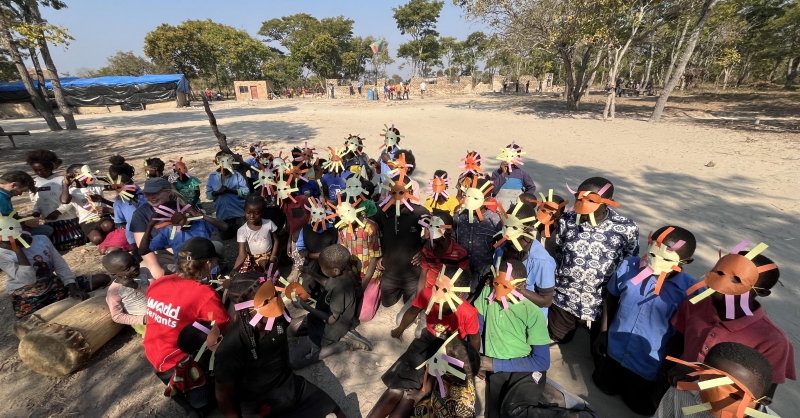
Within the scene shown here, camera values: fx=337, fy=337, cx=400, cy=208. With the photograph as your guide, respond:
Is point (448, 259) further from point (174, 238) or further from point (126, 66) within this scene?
point (126, 66)

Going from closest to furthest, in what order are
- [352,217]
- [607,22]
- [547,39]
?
[352,217], [607,22], [547,39]

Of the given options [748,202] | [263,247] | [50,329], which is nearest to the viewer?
[50,329]

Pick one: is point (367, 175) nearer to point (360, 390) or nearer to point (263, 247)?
point (263, 247)

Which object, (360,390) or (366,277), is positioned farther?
(366,277)

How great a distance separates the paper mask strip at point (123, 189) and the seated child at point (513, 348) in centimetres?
449

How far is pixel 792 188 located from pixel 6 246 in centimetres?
1228

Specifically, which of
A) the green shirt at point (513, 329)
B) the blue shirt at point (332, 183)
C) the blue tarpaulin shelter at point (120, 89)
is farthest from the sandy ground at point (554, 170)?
the blue tarpaulin shelter at point (120, 89)

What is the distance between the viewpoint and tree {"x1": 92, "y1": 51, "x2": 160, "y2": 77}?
49.2m

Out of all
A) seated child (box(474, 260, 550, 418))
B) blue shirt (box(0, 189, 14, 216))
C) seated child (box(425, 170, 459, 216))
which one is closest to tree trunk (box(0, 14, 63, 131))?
blue shirt (box(0, 189, 14, 216))

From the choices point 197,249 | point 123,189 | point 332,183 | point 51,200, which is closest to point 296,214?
point 332,183

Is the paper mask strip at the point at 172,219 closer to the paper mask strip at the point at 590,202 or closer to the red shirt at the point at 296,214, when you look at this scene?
the red shirt at the point at 296,214

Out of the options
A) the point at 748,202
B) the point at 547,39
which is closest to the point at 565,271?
the point at 748,202

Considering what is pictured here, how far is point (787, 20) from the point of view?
81.0 feet

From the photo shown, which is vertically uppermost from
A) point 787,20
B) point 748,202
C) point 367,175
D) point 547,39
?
point 787,20
